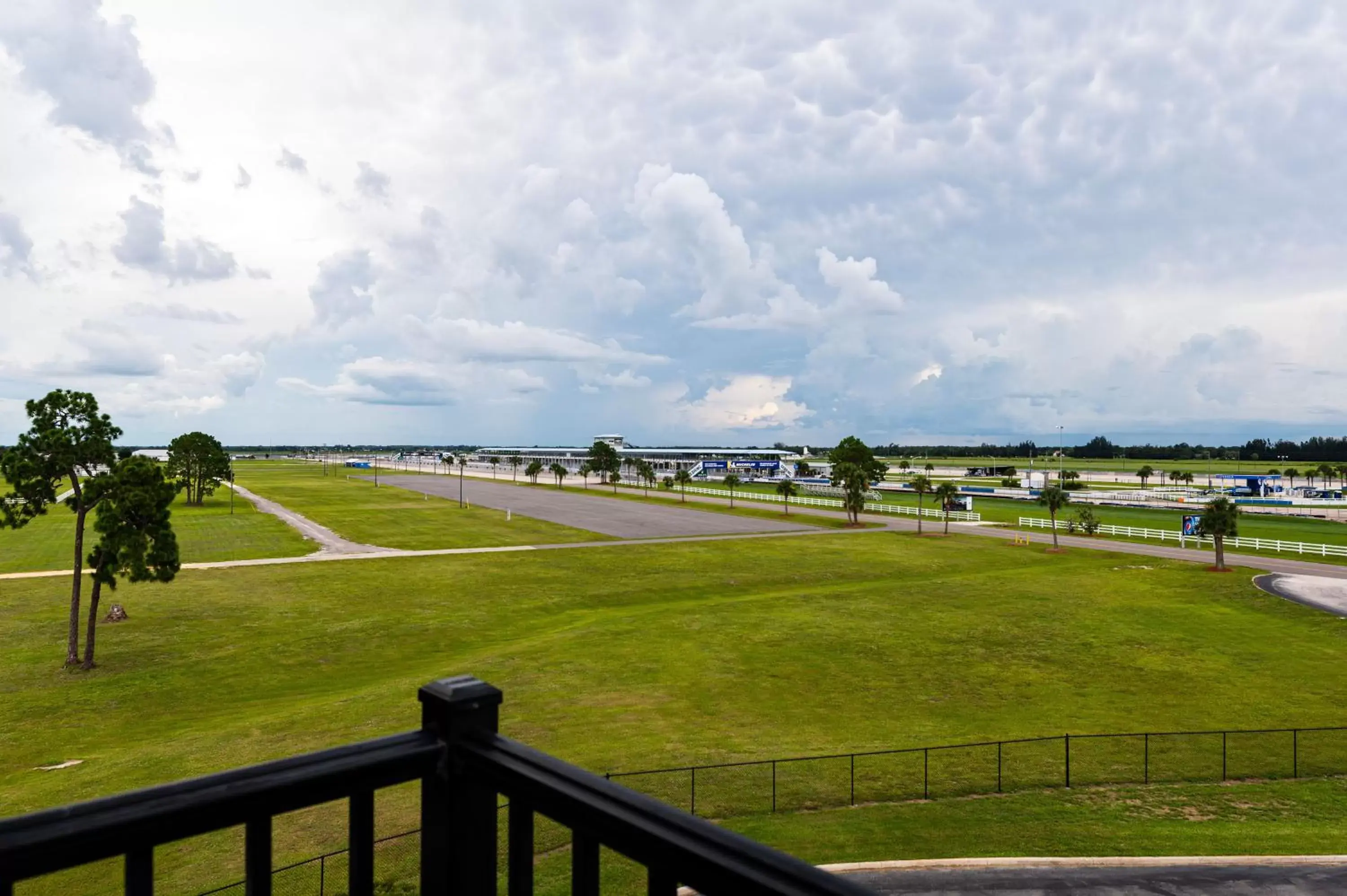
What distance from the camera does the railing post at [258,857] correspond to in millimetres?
2652

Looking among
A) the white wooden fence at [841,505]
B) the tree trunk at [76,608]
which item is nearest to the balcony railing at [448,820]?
the tree trunk at [76,608]

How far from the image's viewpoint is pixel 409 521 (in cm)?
8225

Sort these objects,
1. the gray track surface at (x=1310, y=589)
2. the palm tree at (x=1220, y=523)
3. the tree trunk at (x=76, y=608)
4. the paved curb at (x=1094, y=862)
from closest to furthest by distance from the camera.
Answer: the paved curb at (x=1094, y=862) < the tree trunk at (x=76, y=608) < the gray track surface at (x=1310, y=589) < the palm tree at (x=1220, y=523)

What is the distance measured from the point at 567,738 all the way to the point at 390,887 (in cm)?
842

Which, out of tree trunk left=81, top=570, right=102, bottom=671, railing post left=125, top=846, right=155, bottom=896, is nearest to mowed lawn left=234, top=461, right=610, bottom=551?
tree trunk left=81, top=570, right=102, bottom=671

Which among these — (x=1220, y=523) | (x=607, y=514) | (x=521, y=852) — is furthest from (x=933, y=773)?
(x=607, y=514)

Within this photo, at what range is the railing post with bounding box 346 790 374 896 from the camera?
9.52 feet

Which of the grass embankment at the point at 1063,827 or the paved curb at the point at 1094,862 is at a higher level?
the paved curb at the point at 1094,862

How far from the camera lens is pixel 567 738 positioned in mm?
21750

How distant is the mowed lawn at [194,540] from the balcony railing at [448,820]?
56.8 metres

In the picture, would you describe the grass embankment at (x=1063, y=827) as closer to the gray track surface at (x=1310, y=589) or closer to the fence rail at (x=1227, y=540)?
the gray track surface at (x=1310, y=589)

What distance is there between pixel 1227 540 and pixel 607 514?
62.9 metres

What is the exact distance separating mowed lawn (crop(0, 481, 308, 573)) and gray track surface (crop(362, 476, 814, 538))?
27.1 meters

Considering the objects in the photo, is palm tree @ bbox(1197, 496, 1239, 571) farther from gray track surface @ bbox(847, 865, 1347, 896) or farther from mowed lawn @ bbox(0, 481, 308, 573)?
mowed lawn @ bbox(0, 481, 308, 573)
